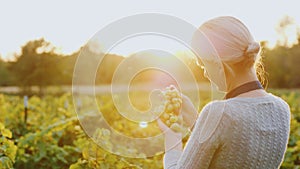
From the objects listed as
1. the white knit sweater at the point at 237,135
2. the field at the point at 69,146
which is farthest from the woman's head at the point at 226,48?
the field at the point at 69,146

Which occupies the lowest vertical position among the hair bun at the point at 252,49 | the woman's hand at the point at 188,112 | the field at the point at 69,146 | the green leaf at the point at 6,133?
the field at the point at 69,146

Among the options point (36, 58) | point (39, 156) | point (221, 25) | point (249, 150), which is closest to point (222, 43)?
point (221, 25)

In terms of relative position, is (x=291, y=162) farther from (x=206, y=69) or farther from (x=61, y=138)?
(x=206, y=69)

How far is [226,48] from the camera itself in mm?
2096

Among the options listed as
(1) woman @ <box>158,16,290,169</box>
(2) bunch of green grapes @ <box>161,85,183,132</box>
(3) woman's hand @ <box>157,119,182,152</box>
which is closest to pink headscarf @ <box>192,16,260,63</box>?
(1) woman @ <box>158,16,290,169</box>

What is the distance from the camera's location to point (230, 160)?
210cm

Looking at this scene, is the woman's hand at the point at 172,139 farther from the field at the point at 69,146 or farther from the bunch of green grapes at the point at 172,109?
the field at the point at 69,146

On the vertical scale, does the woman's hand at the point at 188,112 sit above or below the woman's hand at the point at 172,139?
above

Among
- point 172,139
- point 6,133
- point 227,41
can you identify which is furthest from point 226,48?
point 6,133

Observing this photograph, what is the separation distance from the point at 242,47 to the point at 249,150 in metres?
0.41

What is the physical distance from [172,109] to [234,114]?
0.41 m

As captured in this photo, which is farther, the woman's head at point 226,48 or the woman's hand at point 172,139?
the woman's hand at point 172,139

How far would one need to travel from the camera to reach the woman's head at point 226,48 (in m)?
2.10

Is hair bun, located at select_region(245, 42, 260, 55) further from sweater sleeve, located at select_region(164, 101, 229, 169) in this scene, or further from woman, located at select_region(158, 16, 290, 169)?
sweater sleeve, located at select_region(164, 101, 229, 169)
